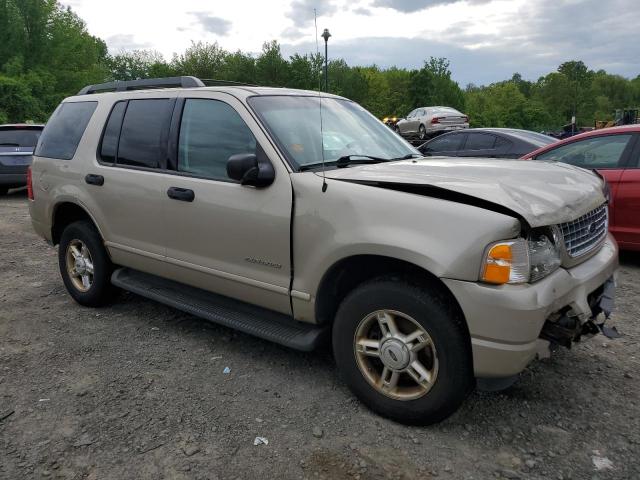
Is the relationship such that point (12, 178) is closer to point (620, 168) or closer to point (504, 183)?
point (620, 168)

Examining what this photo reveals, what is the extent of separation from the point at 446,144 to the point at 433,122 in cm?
1416

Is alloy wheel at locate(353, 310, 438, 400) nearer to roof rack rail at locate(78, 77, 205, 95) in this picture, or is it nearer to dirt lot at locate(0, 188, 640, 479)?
Result: dirt lot at locate(0, 188, 640, 479)

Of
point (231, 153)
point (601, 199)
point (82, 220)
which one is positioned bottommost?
point (82, 220)

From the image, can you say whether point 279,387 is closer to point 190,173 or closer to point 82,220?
point 190,173

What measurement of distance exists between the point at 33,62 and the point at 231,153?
37032 millimetres

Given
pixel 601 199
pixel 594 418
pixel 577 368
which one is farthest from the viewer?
pixel 577 368

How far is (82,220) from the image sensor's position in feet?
15.9

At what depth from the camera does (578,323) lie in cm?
276

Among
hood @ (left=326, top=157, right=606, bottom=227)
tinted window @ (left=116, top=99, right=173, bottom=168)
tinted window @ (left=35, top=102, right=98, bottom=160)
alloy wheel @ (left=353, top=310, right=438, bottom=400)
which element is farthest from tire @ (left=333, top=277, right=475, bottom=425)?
tinted window @ (left=35, top=102, right=98, bottom=160)

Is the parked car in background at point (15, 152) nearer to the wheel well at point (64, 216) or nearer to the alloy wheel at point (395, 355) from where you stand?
the wheel well at point (64, 216)

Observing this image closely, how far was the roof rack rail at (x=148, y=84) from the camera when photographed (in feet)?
13.6

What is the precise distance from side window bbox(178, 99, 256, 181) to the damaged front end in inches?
79.7

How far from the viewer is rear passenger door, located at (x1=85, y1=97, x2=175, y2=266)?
4.02 meters

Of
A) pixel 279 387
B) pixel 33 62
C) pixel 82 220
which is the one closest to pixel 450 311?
pixel 279 387
